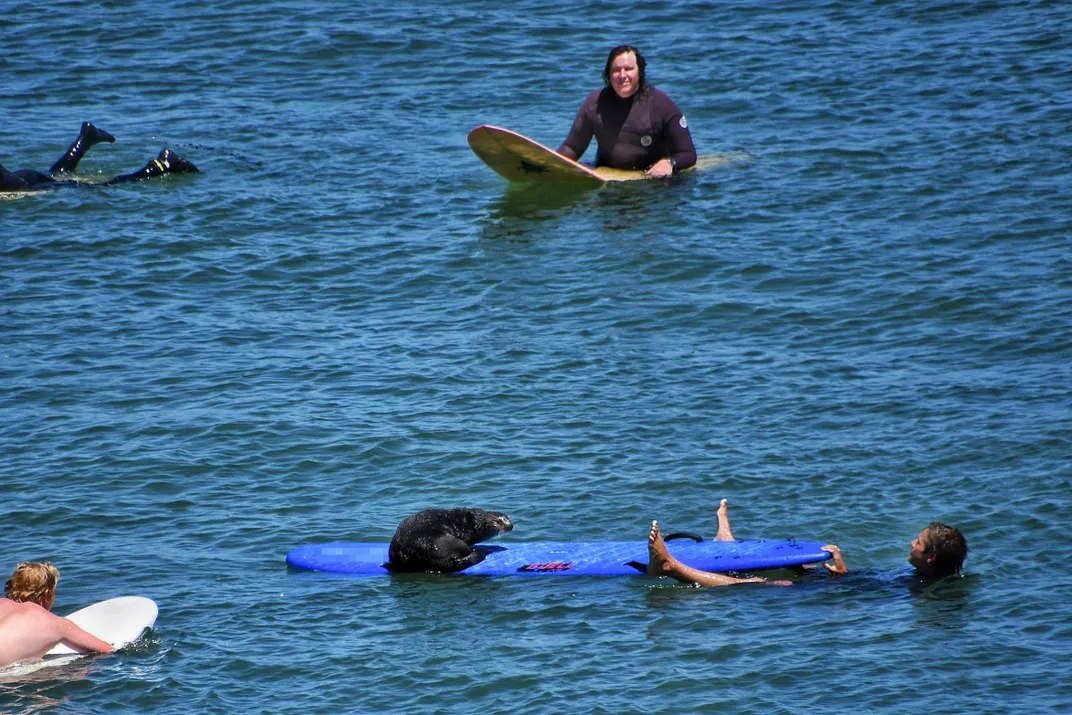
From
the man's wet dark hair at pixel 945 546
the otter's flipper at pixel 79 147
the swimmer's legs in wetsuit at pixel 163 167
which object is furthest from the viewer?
the swimmer's legs in wetsuit at pixel 163 167

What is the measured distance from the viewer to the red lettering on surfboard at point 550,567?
8305 mm

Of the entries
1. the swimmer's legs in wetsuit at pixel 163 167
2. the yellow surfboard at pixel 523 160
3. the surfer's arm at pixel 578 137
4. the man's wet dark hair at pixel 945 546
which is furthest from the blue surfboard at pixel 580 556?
the swimmer's legs in wetsuit at pixel 163 167

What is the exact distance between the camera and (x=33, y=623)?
7410mm

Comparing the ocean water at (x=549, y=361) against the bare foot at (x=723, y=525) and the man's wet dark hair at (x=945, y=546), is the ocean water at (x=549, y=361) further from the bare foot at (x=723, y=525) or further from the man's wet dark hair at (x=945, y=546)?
the bare foot at (x=723, y=525)

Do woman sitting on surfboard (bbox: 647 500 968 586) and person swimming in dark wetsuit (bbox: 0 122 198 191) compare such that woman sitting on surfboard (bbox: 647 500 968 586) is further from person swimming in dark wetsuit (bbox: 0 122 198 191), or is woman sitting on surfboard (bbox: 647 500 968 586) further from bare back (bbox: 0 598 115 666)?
person swimming in dark wetsuit (bbox: 0 122 198 191)

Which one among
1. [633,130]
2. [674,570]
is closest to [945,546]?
[674,570]

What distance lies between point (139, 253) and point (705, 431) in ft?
21.2

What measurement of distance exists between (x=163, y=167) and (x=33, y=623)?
8.76m

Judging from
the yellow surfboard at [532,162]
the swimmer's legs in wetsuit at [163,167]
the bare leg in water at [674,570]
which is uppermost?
the swimmer's legs in wetsuit at [163,167]

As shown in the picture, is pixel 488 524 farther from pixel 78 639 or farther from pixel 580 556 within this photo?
pixel 78 639

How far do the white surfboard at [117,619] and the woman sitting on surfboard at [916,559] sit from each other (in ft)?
9.57

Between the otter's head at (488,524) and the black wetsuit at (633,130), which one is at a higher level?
the black wetsuit at (633,130)

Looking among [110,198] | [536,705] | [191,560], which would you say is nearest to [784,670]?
[536,705]

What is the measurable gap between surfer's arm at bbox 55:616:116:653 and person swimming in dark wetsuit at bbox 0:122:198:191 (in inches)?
324
